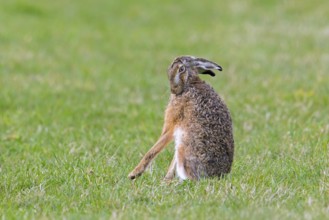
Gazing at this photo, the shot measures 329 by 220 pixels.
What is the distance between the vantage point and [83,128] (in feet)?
36.3

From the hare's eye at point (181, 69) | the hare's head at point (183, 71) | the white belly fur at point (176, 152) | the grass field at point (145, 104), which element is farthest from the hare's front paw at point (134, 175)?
the hare's eye at point (181, 69)

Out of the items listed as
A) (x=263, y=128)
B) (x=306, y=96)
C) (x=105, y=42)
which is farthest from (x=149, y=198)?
(x=105, y=42)

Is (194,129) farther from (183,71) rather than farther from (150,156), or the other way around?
(183,71)

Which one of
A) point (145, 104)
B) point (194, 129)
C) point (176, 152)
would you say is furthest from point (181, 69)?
point (145, 104)

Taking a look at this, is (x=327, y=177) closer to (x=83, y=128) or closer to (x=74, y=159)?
(x=74, y=159)

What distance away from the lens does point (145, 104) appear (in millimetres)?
12805

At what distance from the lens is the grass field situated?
21.9 feet

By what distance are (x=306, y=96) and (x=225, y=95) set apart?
1312 mm

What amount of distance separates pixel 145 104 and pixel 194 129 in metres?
5.58

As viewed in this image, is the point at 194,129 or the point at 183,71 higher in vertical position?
the point at 183,71

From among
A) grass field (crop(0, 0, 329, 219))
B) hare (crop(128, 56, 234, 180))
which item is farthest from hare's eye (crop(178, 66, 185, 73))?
grass field (crop(0, 0, 329, 219))

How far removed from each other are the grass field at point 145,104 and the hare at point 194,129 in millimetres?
177

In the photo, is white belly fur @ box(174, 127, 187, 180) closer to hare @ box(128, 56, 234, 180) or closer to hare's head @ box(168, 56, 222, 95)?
hare @ box(128, 56, 234, 180)

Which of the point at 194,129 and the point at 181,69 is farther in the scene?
the point at 181,69
